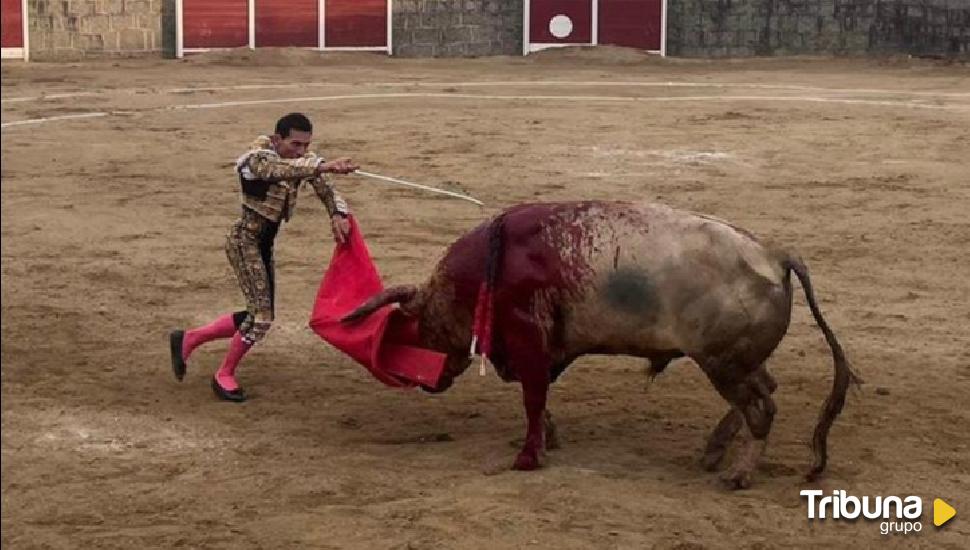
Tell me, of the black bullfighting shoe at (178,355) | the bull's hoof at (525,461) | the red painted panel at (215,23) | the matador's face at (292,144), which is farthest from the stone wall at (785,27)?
the bull's hoof at (525,461)

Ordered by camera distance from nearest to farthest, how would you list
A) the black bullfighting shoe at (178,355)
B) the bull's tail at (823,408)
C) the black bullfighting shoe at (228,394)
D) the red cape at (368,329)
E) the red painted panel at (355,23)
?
the bull's tail at (823,408), the red cape at (368,329), the black bullfighting shoe at (228,394), the black bullfighting shoe at (178,355), the red painted panel at (355,23)

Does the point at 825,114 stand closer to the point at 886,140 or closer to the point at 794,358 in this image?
the point at 886,140

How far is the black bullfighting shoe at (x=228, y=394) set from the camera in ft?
21.0

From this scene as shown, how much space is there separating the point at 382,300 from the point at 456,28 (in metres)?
16.4

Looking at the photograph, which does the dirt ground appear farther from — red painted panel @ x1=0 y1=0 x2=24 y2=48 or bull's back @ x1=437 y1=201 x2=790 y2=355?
red painted panel @ x1=0 y1=0 x2=24 y2=48

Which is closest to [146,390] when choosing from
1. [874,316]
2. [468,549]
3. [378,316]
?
[378,316]

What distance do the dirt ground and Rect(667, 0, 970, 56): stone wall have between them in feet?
16.0

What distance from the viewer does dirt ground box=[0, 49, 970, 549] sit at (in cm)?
500

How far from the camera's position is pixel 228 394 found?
21.0ft

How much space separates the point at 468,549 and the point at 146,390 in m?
2.36

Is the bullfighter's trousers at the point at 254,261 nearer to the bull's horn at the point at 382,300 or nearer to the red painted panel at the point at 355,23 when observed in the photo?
the bull's horn at the point at 382,300

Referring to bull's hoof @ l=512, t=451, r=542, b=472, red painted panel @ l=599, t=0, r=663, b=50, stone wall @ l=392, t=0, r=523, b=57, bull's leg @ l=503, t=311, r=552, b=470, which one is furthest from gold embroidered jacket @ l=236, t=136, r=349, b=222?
red painted panel @ l=599, t=0, r=663, b=50

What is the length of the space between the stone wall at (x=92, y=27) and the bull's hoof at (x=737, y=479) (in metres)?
16.1

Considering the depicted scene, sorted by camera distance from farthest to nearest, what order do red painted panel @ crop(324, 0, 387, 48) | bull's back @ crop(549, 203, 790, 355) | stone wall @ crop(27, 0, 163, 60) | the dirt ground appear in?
red painted panel @ crop(324, 0, 387, 48) → stone wall @ crop(27, 0, 163, 60) → bull's back @ crop(549, 203, 790, 355) → the dirt ground
